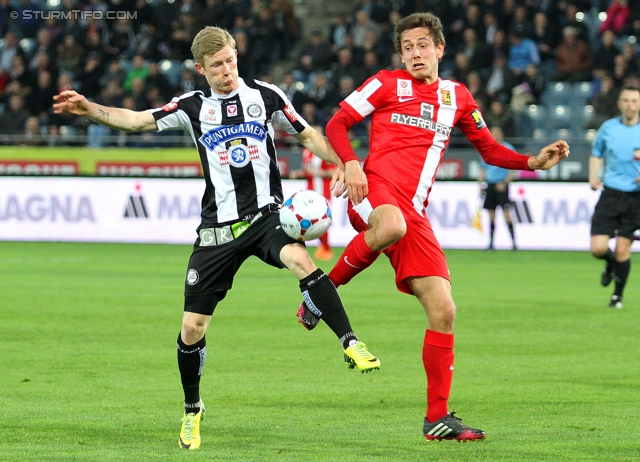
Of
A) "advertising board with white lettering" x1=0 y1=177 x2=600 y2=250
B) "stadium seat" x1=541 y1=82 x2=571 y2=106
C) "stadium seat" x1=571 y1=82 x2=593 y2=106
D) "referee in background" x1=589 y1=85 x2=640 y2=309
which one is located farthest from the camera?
"stadium seat" x1=541 y1=82 x2=571 y2=106

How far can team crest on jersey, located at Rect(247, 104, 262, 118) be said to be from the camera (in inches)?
255

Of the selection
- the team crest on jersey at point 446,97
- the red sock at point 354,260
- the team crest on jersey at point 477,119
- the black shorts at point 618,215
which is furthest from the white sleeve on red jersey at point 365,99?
the black shorts at point 618,215

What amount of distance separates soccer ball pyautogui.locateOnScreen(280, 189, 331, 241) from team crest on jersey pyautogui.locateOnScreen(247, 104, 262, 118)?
0.54 meters

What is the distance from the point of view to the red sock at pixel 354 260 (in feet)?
21.4

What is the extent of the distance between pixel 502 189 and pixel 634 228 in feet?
27.0

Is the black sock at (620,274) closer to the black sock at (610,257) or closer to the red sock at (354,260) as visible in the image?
the black sock at (610,257)

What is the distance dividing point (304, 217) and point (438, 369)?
1.12 metres

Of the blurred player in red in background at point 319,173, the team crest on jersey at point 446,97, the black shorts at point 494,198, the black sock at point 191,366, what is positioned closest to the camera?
the black sock at point 191,366

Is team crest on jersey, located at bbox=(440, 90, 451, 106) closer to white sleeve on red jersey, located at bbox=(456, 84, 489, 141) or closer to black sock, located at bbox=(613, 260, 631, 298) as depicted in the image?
white sleeve on red jersey, located at bbox=(456, 84, 489, 141)

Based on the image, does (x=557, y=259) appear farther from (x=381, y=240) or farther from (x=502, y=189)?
(x=381, y=240)

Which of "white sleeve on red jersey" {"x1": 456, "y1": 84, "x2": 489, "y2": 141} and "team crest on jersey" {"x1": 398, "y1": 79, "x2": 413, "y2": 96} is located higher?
"team crest on jersey" {"x1": 398, "y1": 79, "x2": 413, "y2": 96}

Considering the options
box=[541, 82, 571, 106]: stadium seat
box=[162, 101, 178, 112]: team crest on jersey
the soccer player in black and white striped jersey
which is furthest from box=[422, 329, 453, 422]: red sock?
box=[541, 82, 571, 106]: stadium seat

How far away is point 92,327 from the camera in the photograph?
37.1 ft

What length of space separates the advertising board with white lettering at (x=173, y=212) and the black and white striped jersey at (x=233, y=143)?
15503 millimetres
